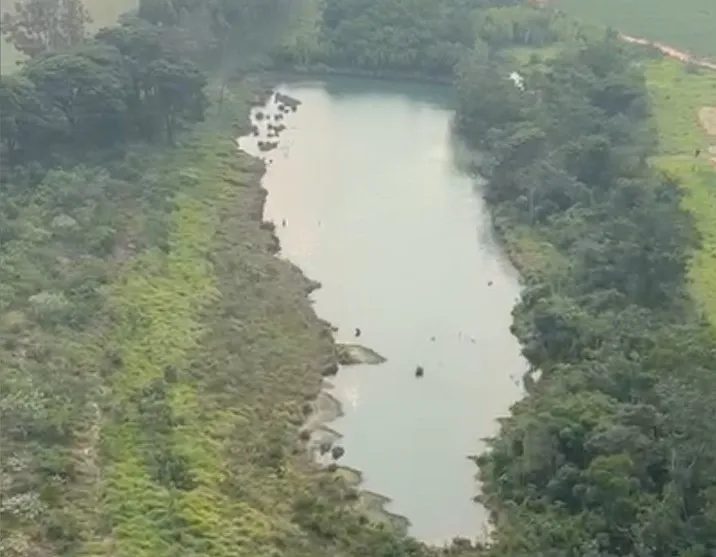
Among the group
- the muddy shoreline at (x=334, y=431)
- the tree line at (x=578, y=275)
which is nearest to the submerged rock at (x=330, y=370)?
the muddy shoreline at (x=334, y=431)

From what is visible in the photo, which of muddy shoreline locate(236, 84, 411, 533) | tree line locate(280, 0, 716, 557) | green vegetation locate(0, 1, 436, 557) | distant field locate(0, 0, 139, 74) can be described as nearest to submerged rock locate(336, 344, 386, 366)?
muddy shoreline locate(236, 84, 411, 533)

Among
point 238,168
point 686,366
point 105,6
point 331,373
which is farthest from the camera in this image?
point 105,6

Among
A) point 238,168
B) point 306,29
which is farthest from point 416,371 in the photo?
point 306,29

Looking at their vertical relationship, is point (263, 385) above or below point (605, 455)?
below

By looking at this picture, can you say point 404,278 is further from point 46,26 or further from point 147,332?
point 46,26

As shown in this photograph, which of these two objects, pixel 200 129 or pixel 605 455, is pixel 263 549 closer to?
pixel 605 455
